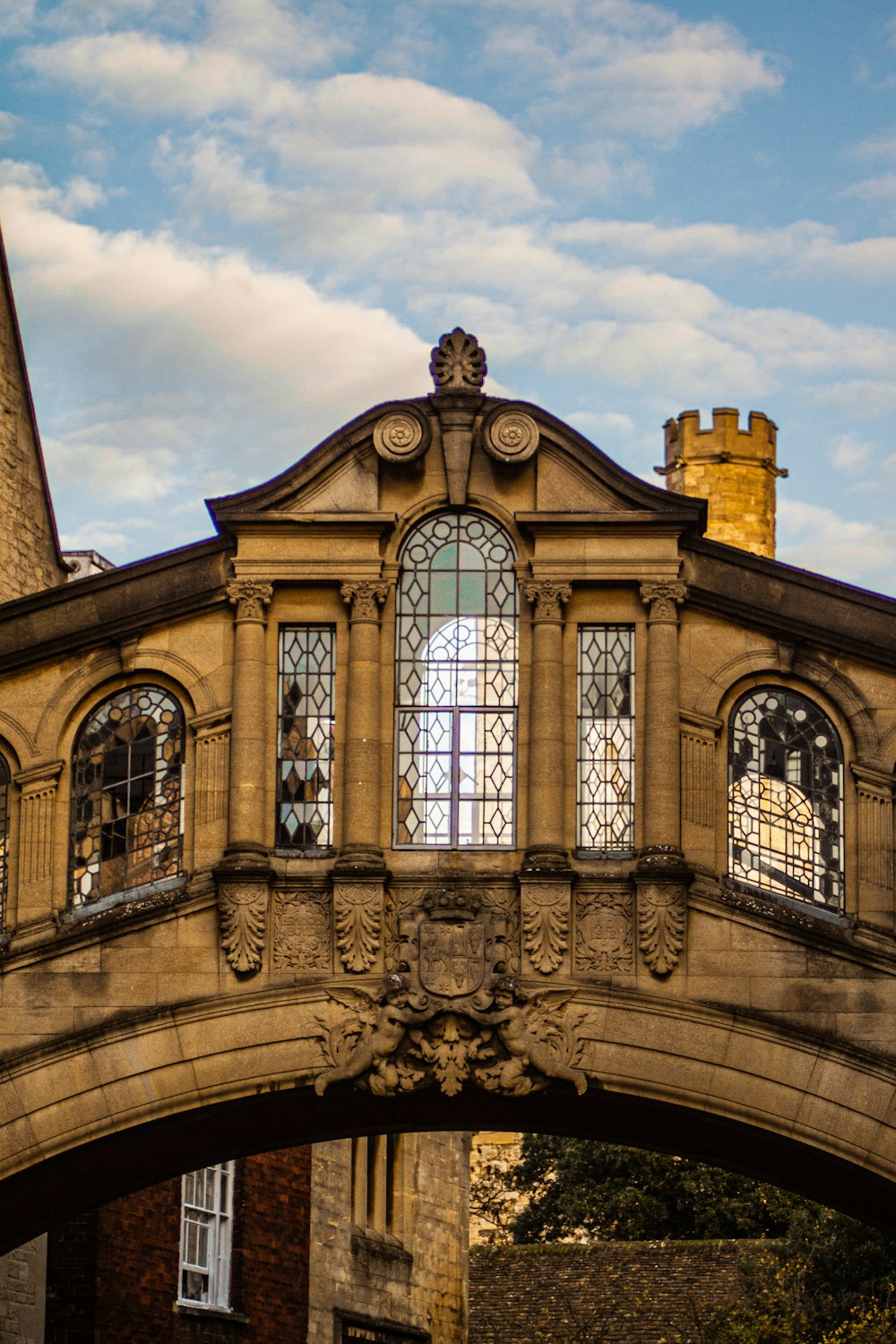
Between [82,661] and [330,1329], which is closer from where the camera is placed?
[82,661]

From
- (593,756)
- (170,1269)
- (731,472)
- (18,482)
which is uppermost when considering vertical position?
(731,472)

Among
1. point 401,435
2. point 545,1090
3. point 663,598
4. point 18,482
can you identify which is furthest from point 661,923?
point 18,482

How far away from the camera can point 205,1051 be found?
63.6 feet

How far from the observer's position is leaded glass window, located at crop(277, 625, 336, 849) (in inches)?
782

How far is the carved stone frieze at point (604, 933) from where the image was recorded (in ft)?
63.2

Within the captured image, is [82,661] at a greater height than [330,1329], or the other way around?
[82,661]

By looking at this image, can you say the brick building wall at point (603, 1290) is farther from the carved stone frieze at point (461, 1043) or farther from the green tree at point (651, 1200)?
the carved stone frieze at point (461, 1043)

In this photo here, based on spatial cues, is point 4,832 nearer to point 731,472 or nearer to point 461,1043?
point 461,1043

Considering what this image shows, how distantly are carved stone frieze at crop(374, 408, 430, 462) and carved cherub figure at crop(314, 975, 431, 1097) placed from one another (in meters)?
4.04

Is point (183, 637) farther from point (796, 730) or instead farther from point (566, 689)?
point (796, 730)

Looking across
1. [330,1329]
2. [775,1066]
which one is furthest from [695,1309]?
[775,1066]

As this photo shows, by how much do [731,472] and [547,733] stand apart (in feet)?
149

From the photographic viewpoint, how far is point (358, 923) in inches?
762

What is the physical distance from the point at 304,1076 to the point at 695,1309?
22.1 metres
